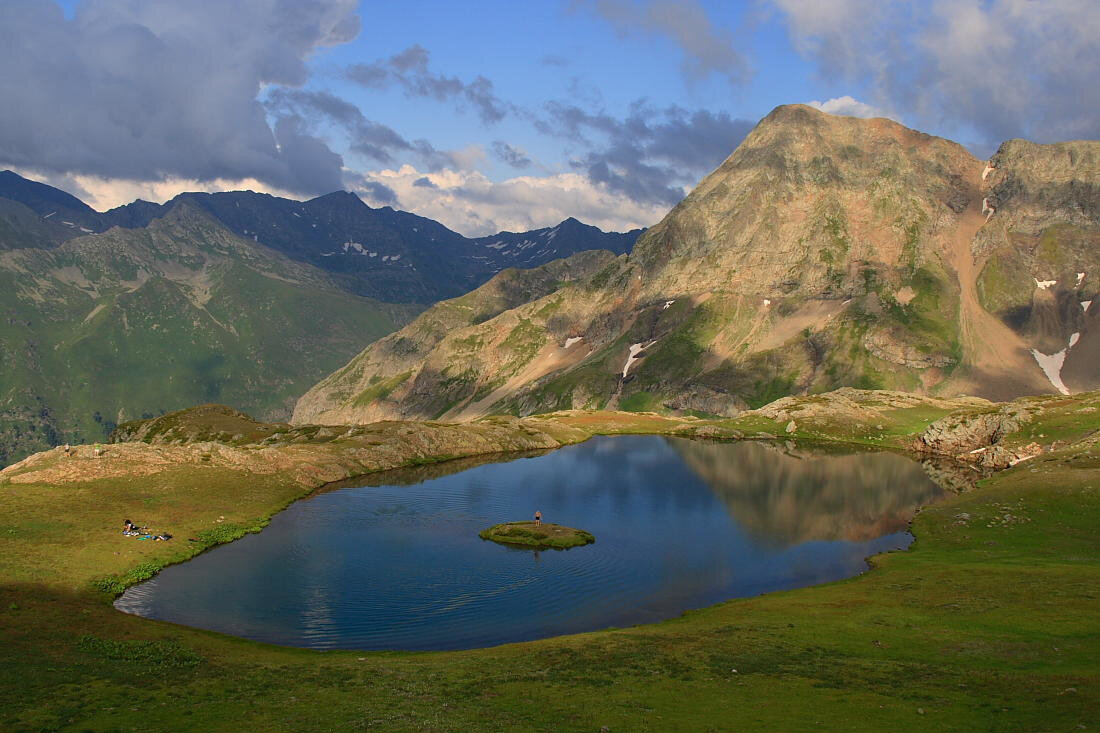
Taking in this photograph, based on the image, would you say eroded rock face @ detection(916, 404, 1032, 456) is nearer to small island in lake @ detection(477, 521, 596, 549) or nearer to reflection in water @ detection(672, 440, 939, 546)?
reflection in water @ detection(672, 440, 939, 546)

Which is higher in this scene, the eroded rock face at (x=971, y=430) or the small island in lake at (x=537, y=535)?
the eroded rock face at (x=971, y=430)

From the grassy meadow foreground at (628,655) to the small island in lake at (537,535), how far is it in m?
27.8

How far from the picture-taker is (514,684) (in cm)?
4138

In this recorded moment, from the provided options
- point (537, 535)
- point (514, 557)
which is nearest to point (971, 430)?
point (537, 535)

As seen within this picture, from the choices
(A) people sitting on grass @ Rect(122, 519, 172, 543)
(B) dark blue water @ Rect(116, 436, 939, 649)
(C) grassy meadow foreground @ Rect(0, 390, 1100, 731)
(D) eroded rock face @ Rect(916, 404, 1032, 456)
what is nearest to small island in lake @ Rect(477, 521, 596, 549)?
(B) dark blue water @ Rect(116, 436, 939, 649)

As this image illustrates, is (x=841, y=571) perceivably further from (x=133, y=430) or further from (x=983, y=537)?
(x=133, y=430)

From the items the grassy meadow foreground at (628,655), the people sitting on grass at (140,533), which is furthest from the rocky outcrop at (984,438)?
the people sitting on grass at (140,533)

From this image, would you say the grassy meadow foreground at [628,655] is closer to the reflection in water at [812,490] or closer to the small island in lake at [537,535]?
the reflection in water at [812,490]

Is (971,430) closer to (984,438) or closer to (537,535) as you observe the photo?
(984,438)

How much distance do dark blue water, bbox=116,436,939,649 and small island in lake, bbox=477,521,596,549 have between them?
6.81 feet

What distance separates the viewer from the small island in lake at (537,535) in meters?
90.3

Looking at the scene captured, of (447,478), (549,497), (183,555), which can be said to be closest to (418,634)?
(183,555)

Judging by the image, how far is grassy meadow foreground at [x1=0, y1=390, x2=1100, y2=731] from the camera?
114 ft

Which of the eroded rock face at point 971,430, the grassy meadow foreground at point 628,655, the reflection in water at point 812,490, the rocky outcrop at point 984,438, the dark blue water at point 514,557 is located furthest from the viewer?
the eroded rock face at point 971,430
